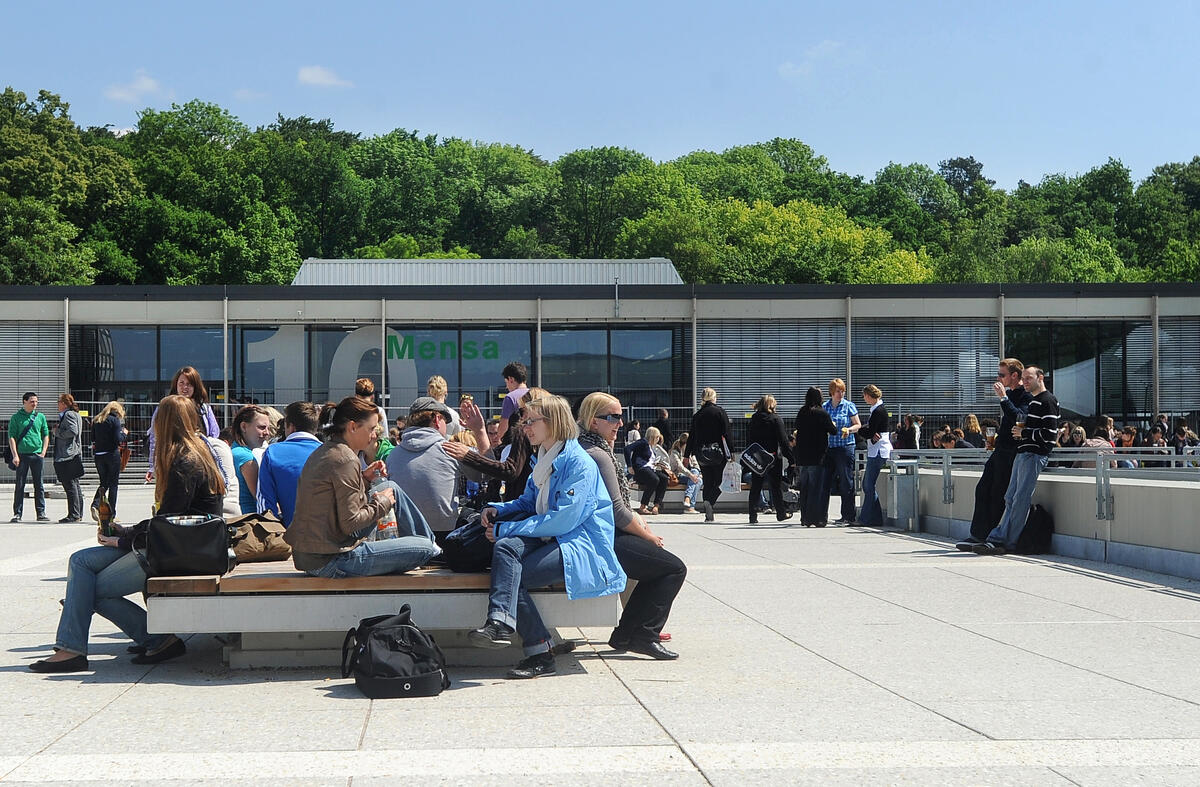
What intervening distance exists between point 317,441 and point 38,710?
3.11 m

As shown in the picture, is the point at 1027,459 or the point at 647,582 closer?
the point at 647,582

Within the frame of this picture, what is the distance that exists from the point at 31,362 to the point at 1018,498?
2592 cm

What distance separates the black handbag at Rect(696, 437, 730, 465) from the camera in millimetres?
19281

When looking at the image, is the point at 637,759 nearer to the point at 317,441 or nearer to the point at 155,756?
the point at 155,756

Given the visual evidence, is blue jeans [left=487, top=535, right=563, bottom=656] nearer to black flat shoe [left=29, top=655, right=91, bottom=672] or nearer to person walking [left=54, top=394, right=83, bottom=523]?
black flat shoe [left=29, top=655, right=91, bottom=672]

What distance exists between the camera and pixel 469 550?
7.52 m

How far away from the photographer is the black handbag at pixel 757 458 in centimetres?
1848

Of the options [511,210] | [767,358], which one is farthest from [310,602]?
[511,210]

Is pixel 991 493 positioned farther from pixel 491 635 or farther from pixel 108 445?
pixel 108 445

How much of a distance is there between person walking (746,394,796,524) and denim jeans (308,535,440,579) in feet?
37.2

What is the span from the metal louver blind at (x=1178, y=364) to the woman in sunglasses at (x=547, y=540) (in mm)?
29191

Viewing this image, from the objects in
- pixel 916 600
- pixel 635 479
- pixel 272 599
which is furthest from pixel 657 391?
pixel 272 599

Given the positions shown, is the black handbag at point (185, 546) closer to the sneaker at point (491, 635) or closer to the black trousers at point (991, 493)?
the sneaker at point (491, 635)

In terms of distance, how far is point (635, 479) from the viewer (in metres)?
21.2
